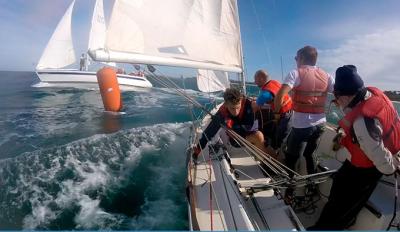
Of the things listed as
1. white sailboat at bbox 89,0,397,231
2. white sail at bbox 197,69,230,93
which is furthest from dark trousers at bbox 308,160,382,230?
white sail at bbox 197,69,230,93

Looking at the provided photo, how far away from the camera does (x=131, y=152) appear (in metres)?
7.50

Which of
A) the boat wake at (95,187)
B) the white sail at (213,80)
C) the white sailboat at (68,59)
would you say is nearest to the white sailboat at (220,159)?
the boat wake at (95,187)

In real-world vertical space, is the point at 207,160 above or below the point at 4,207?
above

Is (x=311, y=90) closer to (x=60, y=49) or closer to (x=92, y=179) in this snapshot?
(x=92, y=179)

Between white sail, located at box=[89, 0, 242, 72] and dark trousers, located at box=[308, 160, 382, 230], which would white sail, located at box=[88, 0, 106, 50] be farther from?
dark trousers, located at box=[308, 160, 382, 230]

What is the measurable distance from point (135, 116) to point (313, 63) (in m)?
11.5

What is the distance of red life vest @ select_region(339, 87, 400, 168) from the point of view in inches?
86.2

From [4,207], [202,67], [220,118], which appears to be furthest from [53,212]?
[202,67]

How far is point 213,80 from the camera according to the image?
10.1 m

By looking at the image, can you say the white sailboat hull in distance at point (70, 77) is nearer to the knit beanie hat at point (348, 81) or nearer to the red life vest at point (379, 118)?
the knit beanie hat at point (348, 81)

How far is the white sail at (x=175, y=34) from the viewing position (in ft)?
14.5

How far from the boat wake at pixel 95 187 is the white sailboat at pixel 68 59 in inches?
882

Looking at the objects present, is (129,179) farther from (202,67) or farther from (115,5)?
(115,5)

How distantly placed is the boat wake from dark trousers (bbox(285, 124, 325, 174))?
1.93 meters
